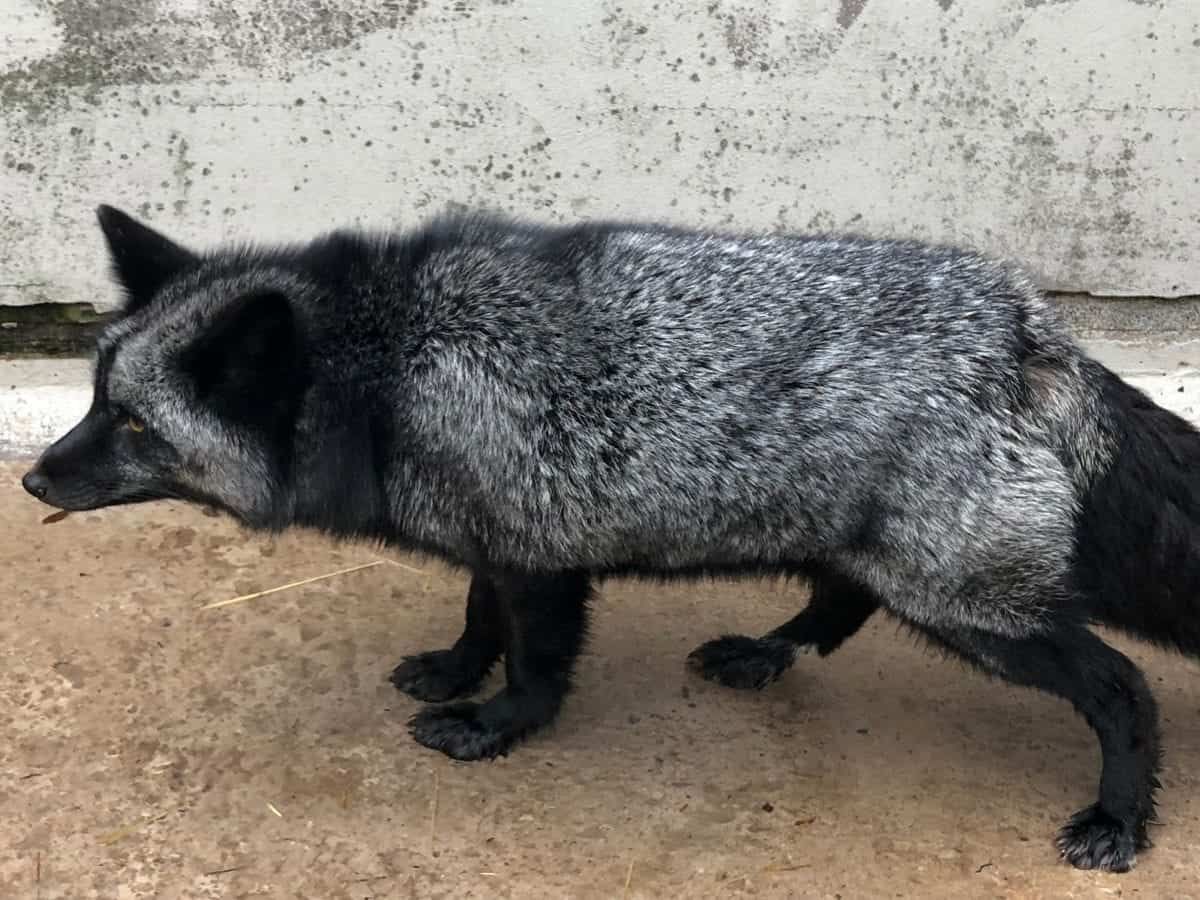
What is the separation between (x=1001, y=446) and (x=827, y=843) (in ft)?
4.09

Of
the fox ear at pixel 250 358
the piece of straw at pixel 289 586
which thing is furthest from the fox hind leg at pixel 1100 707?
the piece of straw at pixel 289 586

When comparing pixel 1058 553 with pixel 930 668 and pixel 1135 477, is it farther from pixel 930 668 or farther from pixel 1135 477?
pixel 930 668

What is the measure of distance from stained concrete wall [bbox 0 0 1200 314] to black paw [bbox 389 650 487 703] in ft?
6.93

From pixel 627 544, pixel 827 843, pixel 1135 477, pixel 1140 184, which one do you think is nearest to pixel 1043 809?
pixel 827 843

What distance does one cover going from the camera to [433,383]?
3398mm

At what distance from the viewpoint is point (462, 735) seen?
12.7 ft

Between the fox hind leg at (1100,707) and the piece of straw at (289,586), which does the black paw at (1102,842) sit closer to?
the fox hind leg at (1100,707)

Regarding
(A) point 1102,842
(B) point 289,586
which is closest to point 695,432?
(A) point 1102,842

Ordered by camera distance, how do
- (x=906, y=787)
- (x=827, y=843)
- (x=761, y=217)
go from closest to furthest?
(x=827, y=843) < (x=906, y=787) < (x=761, y=217)

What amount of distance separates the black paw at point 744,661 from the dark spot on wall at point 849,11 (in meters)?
2.65

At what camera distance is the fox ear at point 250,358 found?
314 cm

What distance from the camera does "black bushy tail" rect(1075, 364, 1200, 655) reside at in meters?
3.48

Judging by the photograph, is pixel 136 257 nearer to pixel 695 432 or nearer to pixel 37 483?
pixel 37 483

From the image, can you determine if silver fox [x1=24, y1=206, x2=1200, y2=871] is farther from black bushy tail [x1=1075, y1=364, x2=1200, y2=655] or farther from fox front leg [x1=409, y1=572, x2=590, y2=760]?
fox front leg [x1=409, y1=572, x2=590, y2=760]
